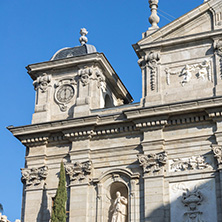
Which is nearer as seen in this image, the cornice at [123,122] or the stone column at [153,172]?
the stone column at [153,172]

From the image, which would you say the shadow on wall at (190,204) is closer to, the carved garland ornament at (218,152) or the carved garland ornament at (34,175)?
the carved garland ornament at (218,152)

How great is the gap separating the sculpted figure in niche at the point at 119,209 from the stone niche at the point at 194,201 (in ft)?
7.58

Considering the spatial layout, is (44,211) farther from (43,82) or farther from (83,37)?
(83,37)

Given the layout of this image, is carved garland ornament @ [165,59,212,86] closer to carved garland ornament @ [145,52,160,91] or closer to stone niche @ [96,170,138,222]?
carved garland ornament @ [145,52,160,91]

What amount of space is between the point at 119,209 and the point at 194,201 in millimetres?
3444

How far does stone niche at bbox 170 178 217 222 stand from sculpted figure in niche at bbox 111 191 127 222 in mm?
2310

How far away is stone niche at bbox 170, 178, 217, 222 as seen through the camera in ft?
86.4

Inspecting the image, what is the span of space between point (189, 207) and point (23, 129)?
892 cm

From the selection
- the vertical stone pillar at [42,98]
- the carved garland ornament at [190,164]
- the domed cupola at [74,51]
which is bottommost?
the carved garland ornament at [190,164]

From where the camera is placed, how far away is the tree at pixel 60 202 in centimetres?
2644

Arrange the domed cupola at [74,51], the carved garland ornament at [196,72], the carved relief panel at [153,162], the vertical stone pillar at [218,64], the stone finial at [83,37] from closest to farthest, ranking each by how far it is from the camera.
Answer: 1. the carved relief panel at [153,162]
2. the vertical stone pillar at [218,64]
3. the carved garland ornament at [196,72]
4. the domed cupola at [74,51]
5. the stone finial at [83,37]

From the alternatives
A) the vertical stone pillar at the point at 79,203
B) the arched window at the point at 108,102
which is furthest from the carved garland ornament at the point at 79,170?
the arched window at the point at 108,102

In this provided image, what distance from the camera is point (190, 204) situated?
26.7 meters

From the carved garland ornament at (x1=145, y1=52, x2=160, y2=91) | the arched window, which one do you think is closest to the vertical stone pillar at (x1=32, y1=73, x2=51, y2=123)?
the arched window
